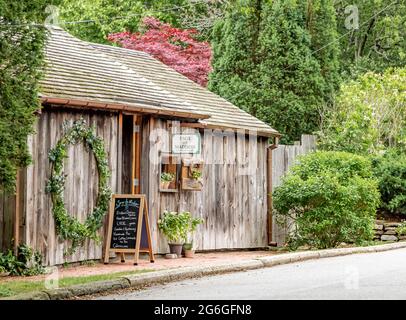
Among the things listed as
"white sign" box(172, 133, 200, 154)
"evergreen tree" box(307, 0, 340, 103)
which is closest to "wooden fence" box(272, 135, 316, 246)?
"white sign" box(172, 133, 200, 154)

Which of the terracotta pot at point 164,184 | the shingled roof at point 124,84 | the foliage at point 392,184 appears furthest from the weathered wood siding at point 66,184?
the foliage at point 392,184

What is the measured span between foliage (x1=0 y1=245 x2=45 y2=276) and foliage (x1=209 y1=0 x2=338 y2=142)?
1479cm

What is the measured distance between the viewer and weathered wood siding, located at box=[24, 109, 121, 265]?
1444 centimetres

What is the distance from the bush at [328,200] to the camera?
1867 centimetres

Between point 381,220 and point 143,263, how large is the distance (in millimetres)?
8360

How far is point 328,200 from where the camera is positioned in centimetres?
1864

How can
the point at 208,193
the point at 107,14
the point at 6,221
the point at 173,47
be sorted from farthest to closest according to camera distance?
the point at 107,14 < the point at 173,47 < the point at 208,193 < the point at 6,221

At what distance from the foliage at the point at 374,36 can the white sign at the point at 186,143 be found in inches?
750

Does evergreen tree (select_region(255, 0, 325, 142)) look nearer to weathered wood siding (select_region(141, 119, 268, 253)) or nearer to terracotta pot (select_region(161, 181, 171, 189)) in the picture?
weathered wood siding (select_region(141, 119, 268, 253))

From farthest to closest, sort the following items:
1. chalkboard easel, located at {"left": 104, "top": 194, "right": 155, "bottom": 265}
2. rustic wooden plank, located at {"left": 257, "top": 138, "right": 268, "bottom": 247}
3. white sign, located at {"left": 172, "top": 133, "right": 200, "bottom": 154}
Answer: rustic wooden plank, located at {"left": 257, "top": 138, "right": 268, "bottom": 247}, white sign, located at {"left": 172, "top": 133, "right": 200, "bottom": 154}, chalkboard easel, located at {"left": 104, "top": 194, "right": 155, "bottom": 265}

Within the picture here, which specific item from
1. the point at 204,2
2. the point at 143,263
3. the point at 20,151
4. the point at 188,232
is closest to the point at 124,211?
the point at 143,263

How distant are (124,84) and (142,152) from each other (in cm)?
156

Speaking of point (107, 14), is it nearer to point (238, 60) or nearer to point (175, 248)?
point (238, 60)

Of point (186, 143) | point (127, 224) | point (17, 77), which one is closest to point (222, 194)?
point (186, 143)
